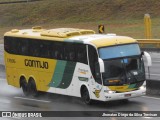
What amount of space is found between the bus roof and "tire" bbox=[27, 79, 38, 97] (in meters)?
1.98

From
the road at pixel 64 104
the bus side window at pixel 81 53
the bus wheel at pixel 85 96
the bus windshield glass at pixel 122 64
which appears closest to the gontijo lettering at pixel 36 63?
the road at pixel 64 104

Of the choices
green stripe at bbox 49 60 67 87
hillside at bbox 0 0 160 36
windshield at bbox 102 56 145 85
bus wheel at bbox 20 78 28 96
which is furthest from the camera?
hillside at bbox 0 0 160 36

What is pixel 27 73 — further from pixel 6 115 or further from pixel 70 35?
pixel 6 115

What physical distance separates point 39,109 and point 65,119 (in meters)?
3.05

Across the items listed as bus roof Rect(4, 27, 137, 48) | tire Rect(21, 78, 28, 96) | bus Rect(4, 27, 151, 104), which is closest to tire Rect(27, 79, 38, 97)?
bus Rect(4, 27, 151, 104)

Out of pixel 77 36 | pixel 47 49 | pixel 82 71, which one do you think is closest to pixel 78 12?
pixel 47 49

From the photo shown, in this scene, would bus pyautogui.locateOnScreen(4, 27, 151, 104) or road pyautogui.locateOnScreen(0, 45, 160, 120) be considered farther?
bus pyautogui.locateOnScreen(4, 27, 151, 104)

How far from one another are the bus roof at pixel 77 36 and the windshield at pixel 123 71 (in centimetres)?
75

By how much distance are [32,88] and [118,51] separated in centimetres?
575

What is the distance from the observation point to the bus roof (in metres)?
20.7

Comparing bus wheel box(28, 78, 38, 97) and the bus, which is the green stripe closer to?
the bus

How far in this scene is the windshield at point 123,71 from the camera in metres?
20.0

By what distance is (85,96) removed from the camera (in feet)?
69.6

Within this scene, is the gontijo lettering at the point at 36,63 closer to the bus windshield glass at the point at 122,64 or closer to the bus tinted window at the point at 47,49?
the bus tinted window at the point at 47,49
